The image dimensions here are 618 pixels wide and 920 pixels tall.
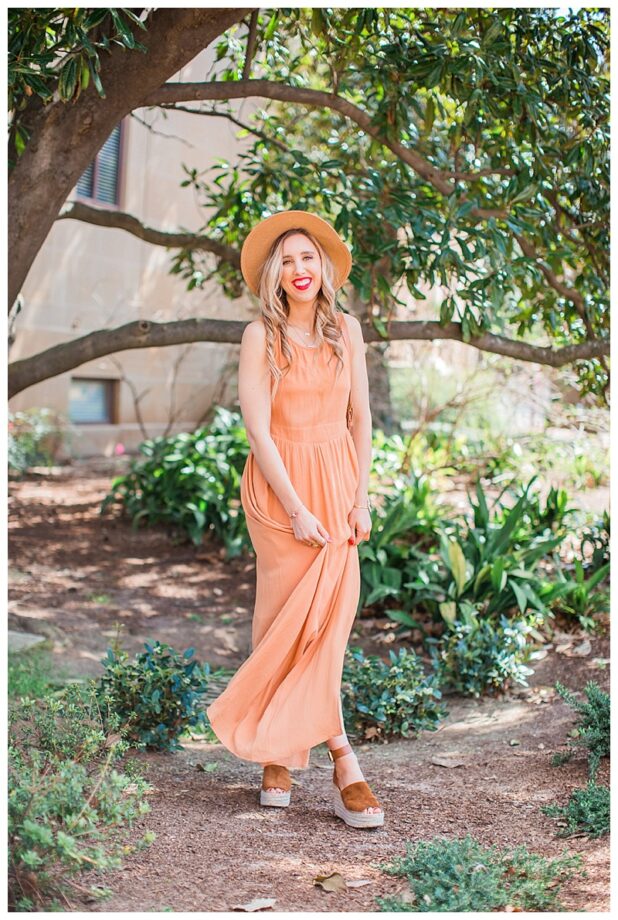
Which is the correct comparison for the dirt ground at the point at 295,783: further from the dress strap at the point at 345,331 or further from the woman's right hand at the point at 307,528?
the dress strap at the point at 345,331

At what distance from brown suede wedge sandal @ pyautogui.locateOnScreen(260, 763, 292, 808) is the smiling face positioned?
1.82 m

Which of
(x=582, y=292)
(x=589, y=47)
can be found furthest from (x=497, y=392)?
(x=589, y=47)

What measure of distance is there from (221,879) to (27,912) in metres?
0.63

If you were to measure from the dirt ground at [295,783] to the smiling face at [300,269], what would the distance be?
6.01ft

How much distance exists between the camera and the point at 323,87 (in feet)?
32.0

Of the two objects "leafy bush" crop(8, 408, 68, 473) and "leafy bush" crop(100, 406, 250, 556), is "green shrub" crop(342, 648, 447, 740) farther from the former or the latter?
"leafy bush" crop(8, 408, 68, 473)

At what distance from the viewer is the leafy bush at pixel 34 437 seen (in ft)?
35.7

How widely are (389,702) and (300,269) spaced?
216 centimetres

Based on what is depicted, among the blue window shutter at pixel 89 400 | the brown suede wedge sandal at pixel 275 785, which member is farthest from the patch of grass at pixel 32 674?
the blue window shutter at pixel 89 400

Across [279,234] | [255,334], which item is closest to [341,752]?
[255,334]

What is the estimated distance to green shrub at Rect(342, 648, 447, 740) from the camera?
444 centimetres

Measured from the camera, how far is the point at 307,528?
3.39m

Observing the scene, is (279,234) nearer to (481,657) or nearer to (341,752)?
(341,752)

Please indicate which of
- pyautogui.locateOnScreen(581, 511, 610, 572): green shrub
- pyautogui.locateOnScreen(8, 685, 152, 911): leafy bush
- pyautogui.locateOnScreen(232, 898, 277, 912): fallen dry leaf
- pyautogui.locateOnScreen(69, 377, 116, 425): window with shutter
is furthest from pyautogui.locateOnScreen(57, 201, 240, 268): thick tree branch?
pyautogui.locateOnScreen(69, 377, 116, 425): window with shutter
